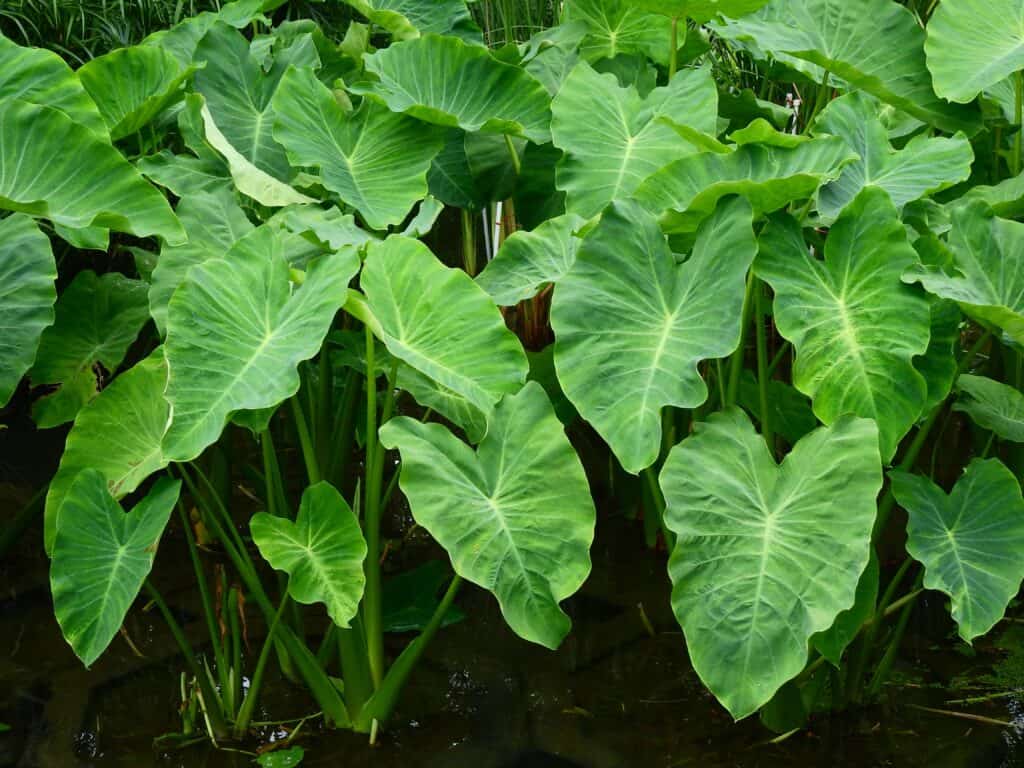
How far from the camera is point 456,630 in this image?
2.24 meters

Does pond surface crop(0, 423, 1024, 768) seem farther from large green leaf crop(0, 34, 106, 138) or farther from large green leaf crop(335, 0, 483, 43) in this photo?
large green leaf crop(335, 0, 483, 43)

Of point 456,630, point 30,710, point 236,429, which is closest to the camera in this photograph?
point 30,710

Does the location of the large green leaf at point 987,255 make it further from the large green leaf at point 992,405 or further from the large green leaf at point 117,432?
the large green leaf at point 117,432

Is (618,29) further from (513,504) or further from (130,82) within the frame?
(513,504)

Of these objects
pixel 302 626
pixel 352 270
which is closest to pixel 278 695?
pixel 302 626

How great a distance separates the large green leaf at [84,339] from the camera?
2.14 meters

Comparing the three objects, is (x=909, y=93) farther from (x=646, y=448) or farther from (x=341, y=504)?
(x=341, y=504)

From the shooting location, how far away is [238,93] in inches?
93.0

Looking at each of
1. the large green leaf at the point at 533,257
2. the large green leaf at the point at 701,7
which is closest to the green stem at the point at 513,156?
the large green leaf at the point at 701,7

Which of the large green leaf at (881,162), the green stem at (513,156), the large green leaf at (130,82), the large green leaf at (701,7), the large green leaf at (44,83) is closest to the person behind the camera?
the large green leaf at (881,162)

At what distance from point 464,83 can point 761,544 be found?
1217 millimetres

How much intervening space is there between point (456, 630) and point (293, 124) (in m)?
1.01

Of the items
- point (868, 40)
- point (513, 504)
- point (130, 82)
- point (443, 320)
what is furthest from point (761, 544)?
point (130, 82)

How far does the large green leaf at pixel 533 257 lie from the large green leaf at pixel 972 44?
31.6 inches
